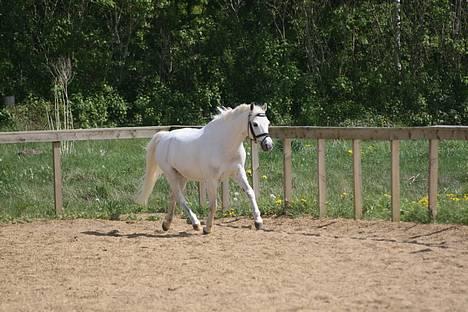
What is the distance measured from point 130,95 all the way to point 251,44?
12.3ft

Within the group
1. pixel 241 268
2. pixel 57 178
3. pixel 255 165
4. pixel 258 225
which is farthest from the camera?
pixel 57 178

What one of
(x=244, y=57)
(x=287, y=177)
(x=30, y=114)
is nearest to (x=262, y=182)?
(x=287, y=177)

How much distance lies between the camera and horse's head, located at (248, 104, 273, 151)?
1011 centimetres

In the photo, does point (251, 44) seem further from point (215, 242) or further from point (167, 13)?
point (215, 242)

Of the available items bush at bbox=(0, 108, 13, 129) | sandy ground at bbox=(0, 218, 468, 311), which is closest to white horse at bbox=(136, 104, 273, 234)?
sandy ground at bbox=(0, 218, 468, 311)

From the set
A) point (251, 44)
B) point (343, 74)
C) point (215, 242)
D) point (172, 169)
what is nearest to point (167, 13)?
point (251, 44)

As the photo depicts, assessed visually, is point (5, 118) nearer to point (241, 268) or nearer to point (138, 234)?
point (138, 234)

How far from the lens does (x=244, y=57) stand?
2431cm

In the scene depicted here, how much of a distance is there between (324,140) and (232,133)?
1.59m

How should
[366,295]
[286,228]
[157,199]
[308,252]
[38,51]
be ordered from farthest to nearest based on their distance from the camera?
[38,51] → [157,199] → [286,228] → [308,252] → [366,295]

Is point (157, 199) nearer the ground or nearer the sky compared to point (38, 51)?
nearer the ground

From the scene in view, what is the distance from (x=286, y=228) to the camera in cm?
1067

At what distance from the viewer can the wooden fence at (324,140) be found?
1020 cm

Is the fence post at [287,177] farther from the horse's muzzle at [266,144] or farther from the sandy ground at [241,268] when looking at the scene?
the horse's muzzle at [266,144]
